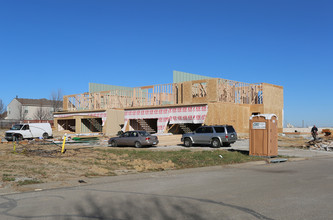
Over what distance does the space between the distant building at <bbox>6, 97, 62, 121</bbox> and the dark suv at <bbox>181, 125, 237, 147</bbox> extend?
214 ft

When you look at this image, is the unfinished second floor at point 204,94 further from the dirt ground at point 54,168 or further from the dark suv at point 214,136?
the dirt ground at point 54,168

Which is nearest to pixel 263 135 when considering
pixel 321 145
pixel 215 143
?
pixel 215 143

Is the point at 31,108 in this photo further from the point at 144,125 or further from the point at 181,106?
the point at 181,106

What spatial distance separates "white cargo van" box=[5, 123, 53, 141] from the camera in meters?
35.9

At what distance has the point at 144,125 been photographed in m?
50.8

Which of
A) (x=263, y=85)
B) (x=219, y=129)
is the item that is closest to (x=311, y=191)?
(x=219, y=129)

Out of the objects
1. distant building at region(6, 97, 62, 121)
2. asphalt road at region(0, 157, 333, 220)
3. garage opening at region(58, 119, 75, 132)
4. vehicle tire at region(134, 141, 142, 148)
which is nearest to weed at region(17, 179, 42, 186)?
asphalt road at region(0, 157, 333, 220)

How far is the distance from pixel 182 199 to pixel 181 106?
112 feet

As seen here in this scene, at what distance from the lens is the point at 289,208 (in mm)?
7562

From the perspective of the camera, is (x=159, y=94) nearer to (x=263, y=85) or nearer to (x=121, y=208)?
(x=263, y=85)

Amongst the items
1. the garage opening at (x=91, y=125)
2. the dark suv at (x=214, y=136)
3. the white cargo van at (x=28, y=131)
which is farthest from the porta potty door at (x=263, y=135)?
the garage opening at (x=91, y=125)

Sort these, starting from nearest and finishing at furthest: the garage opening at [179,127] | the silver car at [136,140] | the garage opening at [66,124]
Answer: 1. the silver car at [136,140]
2. the garage opening at [179,127]
3. the garage opening at [66,124]

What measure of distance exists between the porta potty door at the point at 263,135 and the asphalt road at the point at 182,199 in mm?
7160

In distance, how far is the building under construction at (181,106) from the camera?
134 ft
